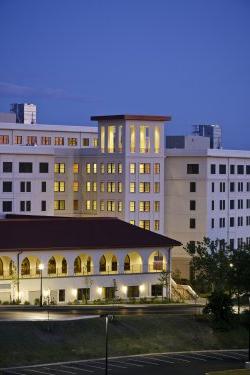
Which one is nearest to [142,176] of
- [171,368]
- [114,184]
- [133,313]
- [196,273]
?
[114,184]

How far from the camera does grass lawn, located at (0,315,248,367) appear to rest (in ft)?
242

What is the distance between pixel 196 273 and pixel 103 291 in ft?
51.6

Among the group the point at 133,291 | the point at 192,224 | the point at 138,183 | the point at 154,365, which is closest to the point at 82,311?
the point at 154,365

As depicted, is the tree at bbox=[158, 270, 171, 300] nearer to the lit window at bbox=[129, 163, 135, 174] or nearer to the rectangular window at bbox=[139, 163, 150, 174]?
the lit window at bbox=[129, 163, 135, 174]

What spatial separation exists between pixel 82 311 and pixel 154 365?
51.3 ft

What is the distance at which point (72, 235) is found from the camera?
337 feet

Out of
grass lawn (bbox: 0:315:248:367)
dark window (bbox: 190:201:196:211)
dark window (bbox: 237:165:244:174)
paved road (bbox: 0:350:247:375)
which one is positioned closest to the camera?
paved road (bbox: 0:350:247:375)

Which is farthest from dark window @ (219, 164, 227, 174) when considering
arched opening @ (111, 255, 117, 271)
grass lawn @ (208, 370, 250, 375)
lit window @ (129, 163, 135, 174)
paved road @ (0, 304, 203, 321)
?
grass lawn @ (208, 370, 250, 375)

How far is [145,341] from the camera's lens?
259 ft

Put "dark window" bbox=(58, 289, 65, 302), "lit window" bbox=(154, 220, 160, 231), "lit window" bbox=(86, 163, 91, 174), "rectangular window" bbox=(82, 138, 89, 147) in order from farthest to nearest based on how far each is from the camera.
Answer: "rectangular window" bbox=(82, 138, 89, 147), "lit window" bbox=(86, 163, 91, 174), "lit window" bbox=(154, 220, 160, 231), "dark window" bbox=(58, 289, 65, 302)

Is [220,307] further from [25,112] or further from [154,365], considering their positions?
[25,112]

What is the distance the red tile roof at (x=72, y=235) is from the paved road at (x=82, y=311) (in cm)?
880

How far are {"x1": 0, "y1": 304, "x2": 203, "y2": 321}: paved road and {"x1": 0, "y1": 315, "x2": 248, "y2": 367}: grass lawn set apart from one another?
325 centimetres

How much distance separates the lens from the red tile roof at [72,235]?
3912 inches
